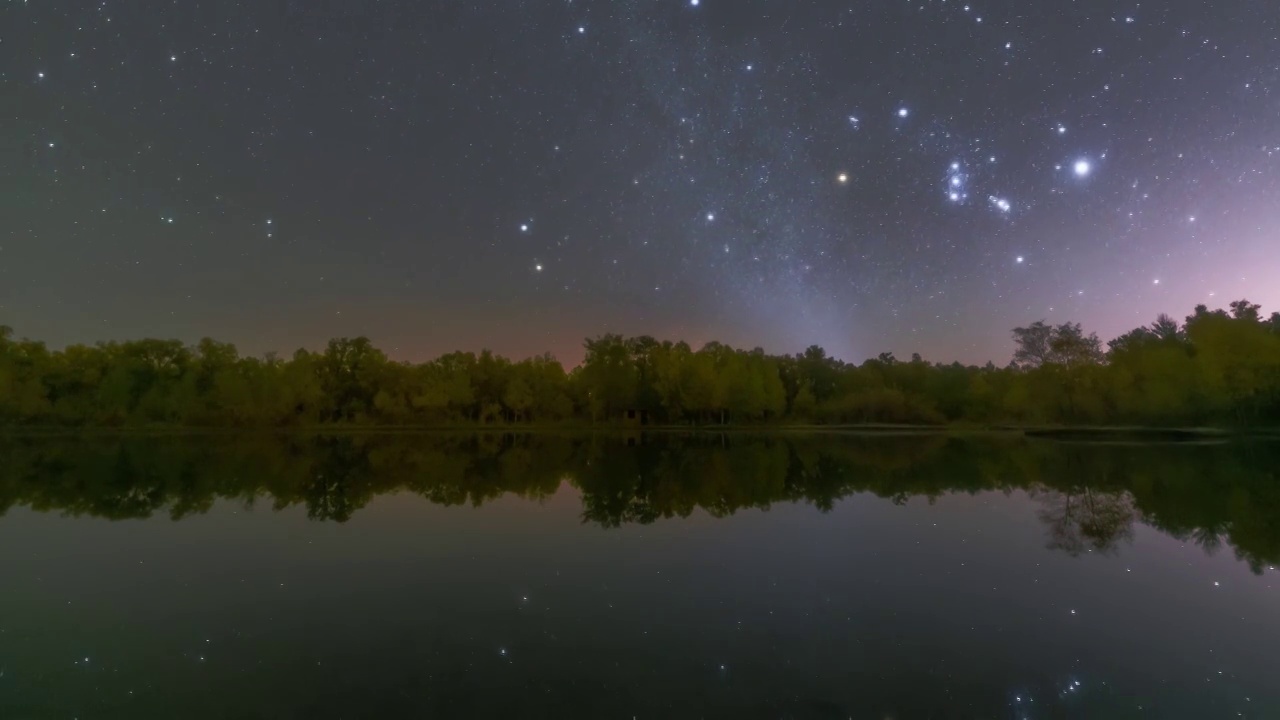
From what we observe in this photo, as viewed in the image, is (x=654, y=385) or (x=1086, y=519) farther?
(x=654, y=385)

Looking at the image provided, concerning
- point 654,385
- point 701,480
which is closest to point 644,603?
point 701,480

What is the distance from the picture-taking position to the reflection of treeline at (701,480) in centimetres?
1454

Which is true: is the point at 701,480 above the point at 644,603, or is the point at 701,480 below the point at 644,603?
below

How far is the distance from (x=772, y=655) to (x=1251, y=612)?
5.88m

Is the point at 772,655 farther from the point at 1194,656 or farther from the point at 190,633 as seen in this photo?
the point at 190,633

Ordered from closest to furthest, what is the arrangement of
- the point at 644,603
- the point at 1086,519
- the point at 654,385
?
the point at 644,603
the point at 1086,519
the point at 654,385

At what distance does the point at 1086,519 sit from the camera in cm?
1395

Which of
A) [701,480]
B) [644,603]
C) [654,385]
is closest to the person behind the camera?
[644,603]

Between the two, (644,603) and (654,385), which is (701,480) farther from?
(654,385)

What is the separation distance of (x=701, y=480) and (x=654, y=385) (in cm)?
5501

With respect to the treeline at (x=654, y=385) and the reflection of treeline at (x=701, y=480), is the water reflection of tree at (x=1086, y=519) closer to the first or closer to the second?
the reflection of treeline at (x=701, y=480)

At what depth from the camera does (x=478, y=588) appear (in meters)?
8.82

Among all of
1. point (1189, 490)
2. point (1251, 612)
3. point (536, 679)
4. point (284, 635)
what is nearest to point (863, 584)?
point (1251, 612)

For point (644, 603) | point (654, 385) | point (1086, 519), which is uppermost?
point (654, 385)
